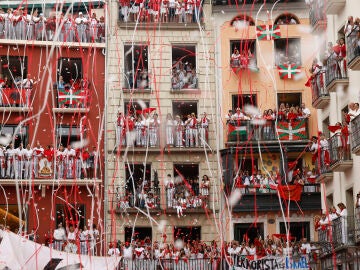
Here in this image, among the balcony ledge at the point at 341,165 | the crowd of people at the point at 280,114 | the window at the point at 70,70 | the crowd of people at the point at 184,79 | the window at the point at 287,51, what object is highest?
the window at the point at 287,51

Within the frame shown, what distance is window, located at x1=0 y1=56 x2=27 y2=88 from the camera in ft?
152

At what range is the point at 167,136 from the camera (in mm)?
45281

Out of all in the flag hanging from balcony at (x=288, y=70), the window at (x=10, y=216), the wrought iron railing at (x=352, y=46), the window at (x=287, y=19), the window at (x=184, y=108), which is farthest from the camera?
the window at (x=287, y=19)

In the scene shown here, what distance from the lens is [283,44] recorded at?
155ft

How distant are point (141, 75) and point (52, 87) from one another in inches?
168

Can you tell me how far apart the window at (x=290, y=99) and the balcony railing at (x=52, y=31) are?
28.7ft

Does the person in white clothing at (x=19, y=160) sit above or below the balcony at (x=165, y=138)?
below

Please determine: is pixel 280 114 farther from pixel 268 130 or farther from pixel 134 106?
pixel 134 106

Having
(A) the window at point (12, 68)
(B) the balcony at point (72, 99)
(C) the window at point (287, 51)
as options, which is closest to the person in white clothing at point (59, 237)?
(B) the balcony at point (72, 99)

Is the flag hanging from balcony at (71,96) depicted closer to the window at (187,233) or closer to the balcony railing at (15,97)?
the balcony railing at (15,97)

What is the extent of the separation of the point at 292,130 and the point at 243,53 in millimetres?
4442

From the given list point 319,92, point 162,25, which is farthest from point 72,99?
point 319,92

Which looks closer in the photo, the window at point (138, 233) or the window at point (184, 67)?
the window at point (138, 233)

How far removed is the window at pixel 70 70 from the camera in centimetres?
4709
